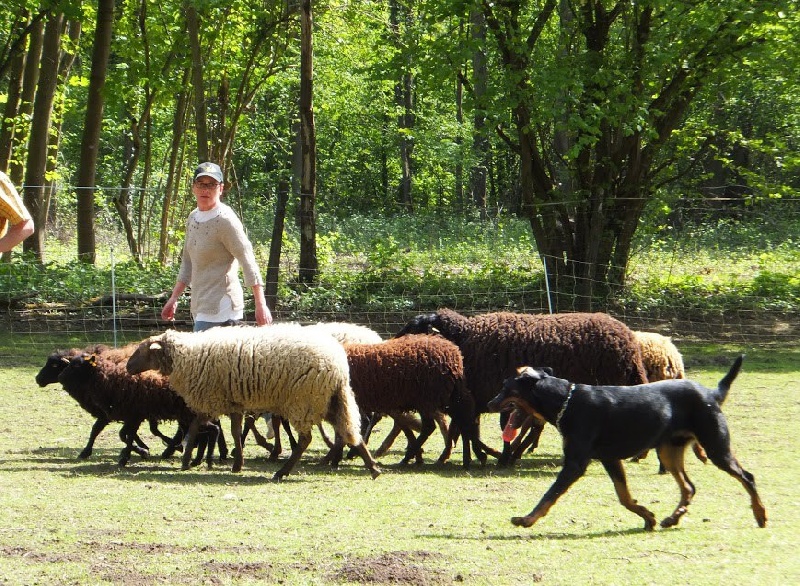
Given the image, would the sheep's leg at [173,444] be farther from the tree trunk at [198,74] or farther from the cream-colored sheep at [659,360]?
the tree trunk at [198,74]

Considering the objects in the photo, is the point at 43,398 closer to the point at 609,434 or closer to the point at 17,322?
the point at 17,322

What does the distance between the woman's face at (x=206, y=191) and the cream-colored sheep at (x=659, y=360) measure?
4110 mm

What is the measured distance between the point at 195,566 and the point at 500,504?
2.61m

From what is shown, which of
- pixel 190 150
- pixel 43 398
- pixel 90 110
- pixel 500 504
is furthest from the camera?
pixel 190 150

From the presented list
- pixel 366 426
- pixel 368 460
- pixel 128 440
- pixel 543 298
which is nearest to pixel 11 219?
pixel 368 460

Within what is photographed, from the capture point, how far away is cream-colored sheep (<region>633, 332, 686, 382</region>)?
998 cm

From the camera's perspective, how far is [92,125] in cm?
1964

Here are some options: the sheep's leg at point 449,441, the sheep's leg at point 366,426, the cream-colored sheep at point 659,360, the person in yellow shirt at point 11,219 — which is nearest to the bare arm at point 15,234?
the person in yellow shirt at point 11,219

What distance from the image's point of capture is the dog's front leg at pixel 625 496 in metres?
6.48

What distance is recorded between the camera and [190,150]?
3127cm

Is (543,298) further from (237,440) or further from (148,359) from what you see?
(148,359)

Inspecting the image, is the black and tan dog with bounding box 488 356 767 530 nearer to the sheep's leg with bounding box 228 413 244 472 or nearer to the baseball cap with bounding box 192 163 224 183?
the sheep's leg with bounding box 228 413 244 472

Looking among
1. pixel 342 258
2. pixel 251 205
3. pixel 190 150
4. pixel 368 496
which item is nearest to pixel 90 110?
pixel 251 205

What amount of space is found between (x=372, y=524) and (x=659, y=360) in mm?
4390
